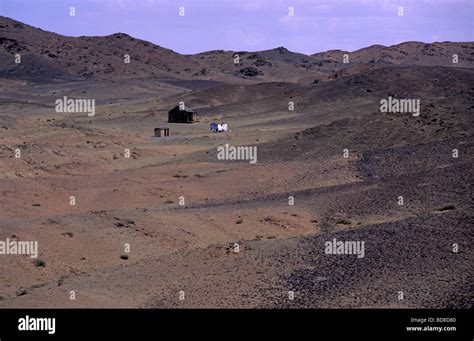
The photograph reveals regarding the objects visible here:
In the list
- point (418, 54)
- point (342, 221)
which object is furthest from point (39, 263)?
point (418, 54)

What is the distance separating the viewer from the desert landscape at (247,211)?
13.7m

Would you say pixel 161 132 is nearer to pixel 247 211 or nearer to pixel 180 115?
pixel 180 115

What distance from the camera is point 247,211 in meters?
23.5

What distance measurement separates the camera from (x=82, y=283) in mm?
14969

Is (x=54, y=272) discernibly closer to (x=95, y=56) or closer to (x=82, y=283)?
(x=82, y=283)

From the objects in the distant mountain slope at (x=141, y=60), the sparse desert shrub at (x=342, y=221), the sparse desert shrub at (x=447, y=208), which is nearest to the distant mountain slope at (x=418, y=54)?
the distant mountain slope at (x=141, y=60)

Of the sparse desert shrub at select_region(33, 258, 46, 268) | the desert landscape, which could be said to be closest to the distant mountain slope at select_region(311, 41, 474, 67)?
the desert landscape

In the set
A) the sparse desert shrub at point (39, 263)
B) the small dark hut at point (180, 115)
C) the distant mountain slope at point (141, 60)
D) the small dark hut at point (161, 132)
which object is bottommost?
the sparse desert shrub at point (39, 263)

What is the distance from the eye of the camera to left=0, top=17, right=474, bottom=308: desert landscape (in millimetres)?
13703

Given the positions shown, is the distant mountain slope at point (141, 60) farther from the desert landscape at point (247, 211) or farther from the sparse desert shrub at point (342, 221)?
the sparse desert shrub at point (342, 221)

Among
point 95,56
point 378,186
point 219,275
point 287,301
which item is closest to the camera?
point 287,301

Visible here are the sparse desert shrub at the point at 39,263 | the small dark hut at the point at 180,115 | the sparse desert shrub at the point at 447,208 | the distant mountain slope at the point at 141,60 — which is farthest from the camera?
the distant mountain slope at the point at 141,60

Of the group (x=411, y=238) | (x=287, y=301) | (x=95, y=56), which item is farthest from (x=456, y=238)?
(x=95, y=56)
